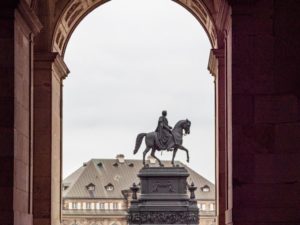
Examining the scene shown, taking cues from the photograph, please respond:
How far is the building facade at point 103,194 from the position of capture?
14938 cm

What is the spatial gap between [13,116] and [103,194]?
123m

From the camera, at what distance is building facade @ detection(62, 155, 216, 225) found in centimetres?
14938

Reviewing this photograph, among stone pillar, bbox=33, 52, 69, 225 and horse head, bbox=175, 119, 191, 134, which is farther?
horse head, bbox=175, 119, 191, 134

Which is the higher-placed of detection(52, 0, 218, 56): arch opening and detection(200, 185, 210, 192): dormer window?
detection(52, 0, 218, 56): arch opening

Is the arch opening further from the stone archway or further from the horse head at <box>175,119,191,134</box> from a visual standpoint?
the horse head at <box>175,119,191,134</box>

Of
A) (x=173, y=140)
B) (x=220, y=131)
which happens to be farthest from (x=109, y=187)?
(x=220, y=131)

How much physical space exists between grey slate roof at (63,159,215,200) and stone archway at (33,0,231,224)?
10429cm

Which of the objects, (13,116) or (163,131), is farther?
(163,131)

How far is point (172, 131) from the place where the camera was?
53.3 m

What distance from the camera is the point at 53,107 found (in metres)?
41.2

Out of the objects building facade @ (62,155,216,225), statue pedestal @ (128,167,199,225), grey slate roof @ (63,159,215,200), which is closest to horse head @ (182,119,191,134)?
statue pedestal @ (128,167,199,225)

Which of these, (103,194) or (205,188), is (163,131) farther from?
(103,194)
